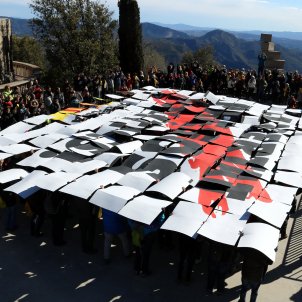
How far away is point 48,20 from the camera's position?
2533 centimetres

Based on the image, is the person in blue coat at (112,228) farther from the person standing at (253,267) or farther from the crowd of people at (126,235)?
the person standing at (253,267)

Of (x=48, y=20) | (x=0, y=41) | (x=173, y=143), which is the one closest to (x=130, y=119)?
(x=173, y=143)

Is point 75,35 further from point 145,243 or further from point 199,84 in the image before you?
point 145,243

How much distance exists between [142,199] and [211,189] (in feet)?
5.29

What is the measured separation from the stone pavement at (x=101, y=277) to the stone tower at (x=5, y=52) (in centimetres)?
2048

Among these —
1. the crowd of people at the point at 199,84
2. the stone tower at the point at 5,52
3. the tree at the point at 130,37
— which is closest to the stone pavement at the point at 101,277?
the crowd of people at the point at 199,84

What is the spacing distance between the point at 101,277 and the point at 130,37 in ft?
65.8

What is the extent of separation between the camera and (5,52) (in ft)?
92.4

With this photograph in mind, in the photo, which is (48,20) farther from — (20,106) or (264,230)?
(264,230)

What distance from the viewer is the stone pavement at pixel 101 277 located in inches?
304

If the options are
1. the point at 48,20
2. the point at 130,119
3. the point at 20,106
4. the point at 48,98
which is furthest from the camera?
the point at 48,20

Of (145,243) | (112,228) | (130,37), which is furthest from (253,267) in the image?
(130,37)

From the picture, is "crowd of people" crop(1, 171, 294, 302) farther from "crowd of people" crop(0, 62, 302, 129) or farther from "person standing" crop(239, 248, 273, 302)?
"crowd of people" crop(0, 62, 302, 129)

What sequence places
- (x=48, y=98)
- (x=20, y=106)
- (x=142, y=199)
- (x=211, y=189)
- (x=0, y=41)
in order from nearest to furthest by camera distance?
(x=142, y=199)
(x=211, y=189)
(x=20, y=106)
(x=48, y=98)
(x=0, y=41)
